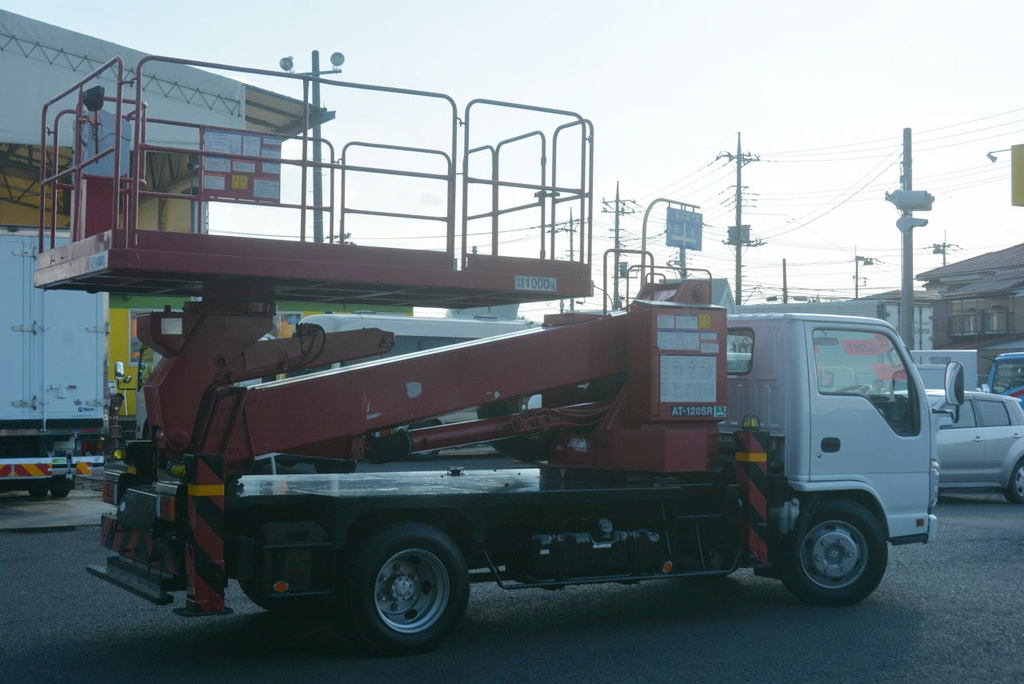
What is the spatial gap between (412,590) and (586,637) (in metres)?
1.42

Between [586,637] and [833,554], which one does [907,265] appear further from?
[586,637]

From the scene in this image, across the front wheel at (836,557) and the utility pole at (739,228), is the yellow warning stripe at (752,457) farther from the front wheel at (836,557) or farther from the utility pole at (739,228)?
the utility pole at (739,228)

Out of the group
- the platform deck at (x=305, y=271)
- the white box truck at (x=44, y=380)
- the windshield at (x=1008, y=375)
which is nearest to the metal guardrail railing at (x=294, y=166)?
the platform deck at (x=305, y=271)

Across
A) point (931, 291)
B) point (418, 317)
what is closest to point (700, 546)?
point (418, 317)

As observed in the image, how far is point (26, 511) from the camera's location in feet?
49.7

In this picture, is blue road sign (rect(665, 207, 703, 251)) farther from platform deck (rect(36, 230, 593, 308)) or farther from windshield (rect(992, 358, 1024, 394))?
platform deck (rect(36, 230, 593, 308))

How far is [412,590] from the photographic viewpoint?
24.8ft

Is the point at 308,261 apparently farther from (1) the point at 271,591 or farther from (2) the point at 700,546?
(2) the point at 700,546

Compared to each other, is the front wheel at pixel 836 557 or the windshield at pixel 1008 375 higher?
the windshield at pixel 1008 375

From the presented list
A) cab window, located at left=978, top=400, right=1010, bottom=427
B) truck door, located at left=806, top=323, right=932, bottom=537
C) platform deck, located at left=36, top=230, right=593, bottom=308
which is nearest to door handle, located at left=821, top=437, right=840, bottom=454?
truck door, located at left=806, top=323, right=932, bottom=537

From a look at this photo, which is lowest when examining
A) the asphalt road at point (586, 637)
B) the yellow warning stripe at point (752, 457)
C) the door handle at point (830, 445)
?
the asphalt road at point (586, 637)

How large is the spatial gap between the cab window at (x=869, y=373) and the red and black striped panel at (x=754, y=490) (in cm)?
89

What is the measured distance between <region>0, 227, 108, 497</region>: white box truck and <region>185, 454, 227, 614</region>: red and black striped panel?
9341mm

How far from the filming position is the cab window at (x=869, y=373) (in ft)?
30.4
